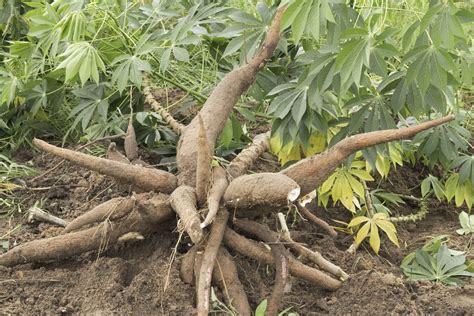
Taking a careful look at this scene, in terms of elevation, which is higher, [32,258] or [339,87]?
[339,87]

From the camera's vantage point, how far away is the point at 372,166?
233 cm

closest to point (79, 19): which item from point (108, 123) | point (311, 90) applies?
point (108, 123)

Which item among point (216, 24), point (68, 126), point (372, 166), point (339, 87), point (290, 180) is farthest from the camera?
point (68, 126)

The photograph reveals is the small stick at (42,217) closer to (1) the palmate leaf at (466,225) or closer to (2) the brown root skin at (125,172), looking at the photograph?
(2) the brown root skin at (125,172)

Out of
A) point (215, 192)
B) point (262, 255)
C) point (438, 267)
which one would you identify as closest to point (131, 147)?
point (215, 192)

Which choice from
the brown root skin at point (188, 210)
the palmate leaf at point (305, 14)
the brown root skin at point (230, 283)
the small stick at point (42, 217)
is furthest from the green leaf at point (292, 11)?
the small stick at point (42, 217)

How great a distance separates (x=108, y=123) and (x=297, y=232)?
89cm

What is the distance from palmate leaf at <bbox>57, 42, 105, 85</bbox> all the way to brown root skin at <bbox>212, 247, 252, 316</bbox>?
825mm

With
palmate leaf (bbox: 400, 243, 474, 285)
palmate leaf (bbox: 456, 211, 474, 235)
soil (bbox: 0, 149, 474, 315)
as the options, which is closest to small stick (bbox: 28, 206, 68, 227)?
soil (bbox: 0, 149, 474, 315)

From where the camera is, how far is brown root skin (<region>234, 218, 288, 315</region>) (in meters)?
1.89

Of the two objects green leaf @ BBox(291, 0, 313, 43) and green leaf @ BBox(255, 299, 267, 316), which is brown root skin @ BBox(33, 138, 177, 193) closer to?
green leaf @ BBox(255, 299, 267, 316)

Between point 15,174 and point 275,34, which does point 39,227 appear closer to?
point 15,174

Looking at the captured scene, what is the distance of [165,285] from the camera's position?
6.14ft

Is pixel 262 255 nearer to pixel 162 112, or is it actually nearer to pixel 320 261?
pixel 320 261
